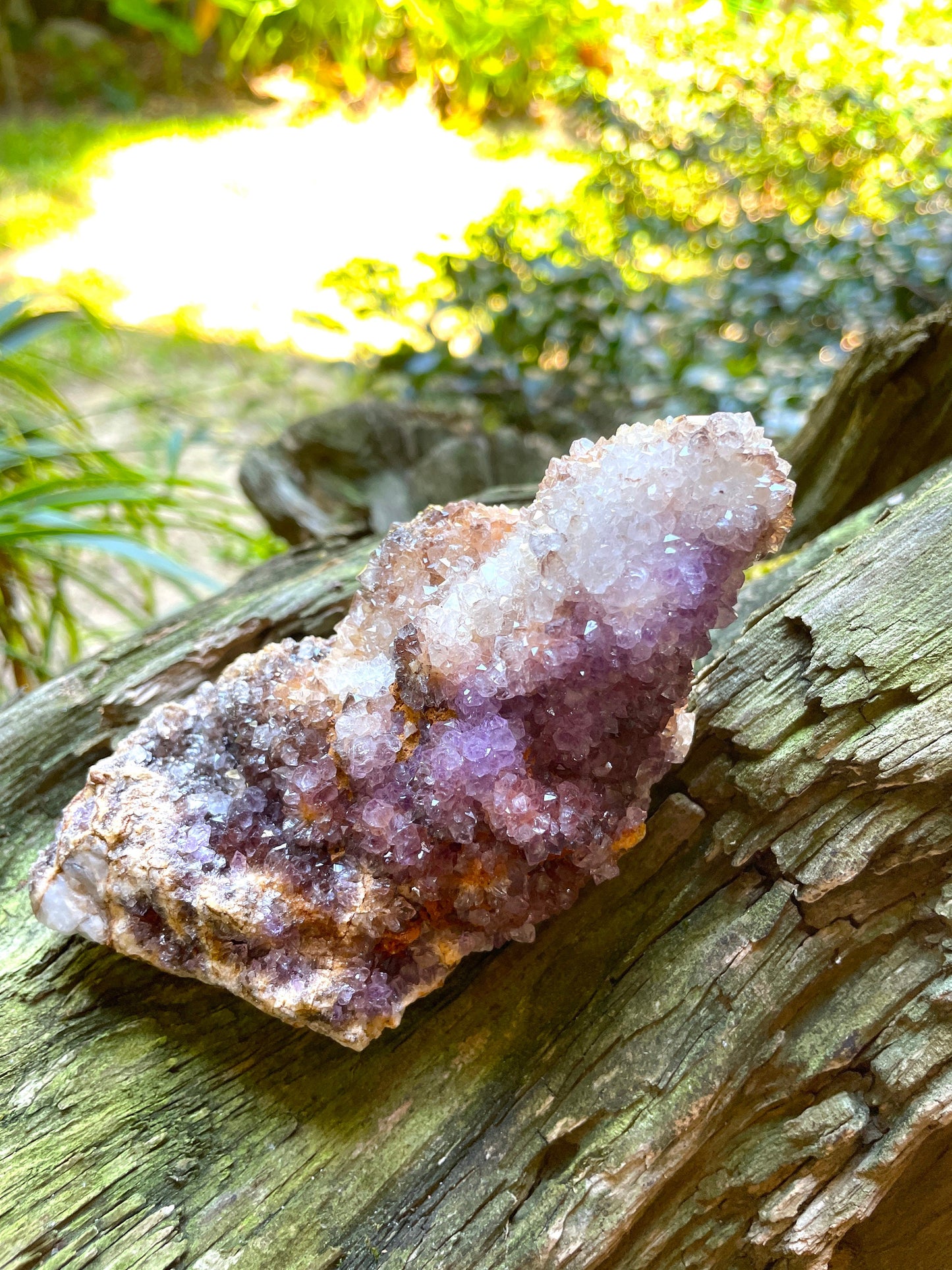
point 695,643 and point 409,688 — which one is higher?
point 409,688

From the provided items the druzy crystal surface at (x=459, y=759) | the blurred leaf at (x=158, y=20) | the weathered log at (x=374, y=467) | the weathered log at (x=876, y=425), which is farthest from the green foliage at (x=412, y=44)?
the druzy crystal surface at (x=459, y=759)

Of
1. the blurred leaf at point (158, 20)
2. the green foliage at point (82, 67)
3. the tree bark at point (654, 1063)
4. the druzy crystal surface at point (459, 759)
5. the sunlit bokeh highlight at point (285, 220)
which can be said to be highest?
the green foliage at point (82, 67)

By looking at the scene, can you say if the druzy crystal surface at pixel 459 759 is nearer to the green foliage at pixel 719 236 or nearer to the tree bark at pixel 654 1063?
the tree bark at pixel 654 1063

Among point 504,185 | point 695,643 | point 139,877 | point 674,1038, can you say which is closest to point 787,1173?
point 674,1038

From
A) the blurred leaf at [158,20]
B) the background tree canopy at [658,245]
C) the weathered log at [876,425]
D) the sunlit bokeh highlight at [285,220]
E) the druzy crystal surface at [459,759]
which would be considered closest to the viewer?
the druzy crystal surface at [459,759]

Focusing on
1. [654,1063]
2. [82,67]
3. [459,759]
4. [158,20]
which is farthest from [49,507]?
[82,67]

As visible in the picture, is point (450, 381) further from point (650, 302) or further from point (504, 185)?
point (504, 185)

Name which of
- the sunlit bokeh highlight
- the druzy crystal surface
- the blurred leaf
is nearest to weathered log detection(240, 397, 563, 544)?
the sunlit bokeh highlight

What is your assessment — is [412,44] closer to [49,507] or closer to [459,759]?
[49,507]
